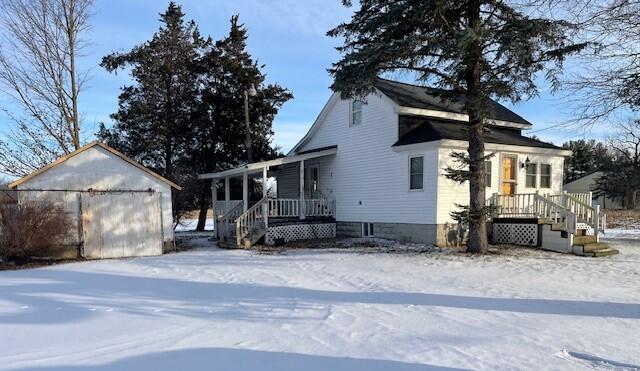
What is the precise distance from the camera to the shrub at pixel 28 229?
483 inches

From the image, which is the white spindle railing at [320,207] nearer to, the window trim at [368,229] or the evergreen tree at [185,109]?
the window trim at [368,229]

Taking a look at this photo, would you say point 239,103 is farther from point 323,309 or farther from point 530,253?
point 323,309

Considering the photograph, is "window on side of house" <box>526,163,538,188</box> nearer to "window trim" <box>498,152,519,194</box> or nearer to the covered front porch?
"window trim" <box>498,152,519,194</box>

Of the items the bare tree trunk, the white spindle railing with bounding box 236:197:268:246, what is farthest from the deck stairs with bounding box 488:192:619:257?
the bare tree trunk

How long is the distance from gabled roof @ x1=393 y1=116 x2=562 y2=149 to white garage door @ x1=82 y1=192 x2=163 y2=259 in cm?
857

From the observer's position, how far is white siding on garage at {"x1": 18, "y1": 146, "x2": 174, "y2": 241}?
1359 cm

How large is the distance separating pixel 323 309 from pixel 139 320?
101 inches

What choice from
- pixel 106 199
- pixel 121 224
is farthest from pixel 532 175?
pixel 106 199

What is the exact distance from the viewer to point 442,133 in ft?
48.5

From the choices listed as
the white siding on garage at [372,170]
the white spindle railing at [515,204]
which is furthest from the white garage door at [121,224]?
the white spindle railing at [515,204]

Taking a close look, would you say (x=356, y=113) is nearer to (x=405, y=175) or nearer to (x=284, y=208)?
(x=405, y=175)

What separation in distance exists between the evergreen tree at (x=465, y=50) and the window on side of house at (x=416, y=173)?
8.30 feet

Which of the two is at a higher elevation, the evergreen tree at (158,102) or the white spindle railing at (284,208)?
the evergreen tree at (158,102)

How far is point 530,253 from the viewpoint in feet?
42.3
